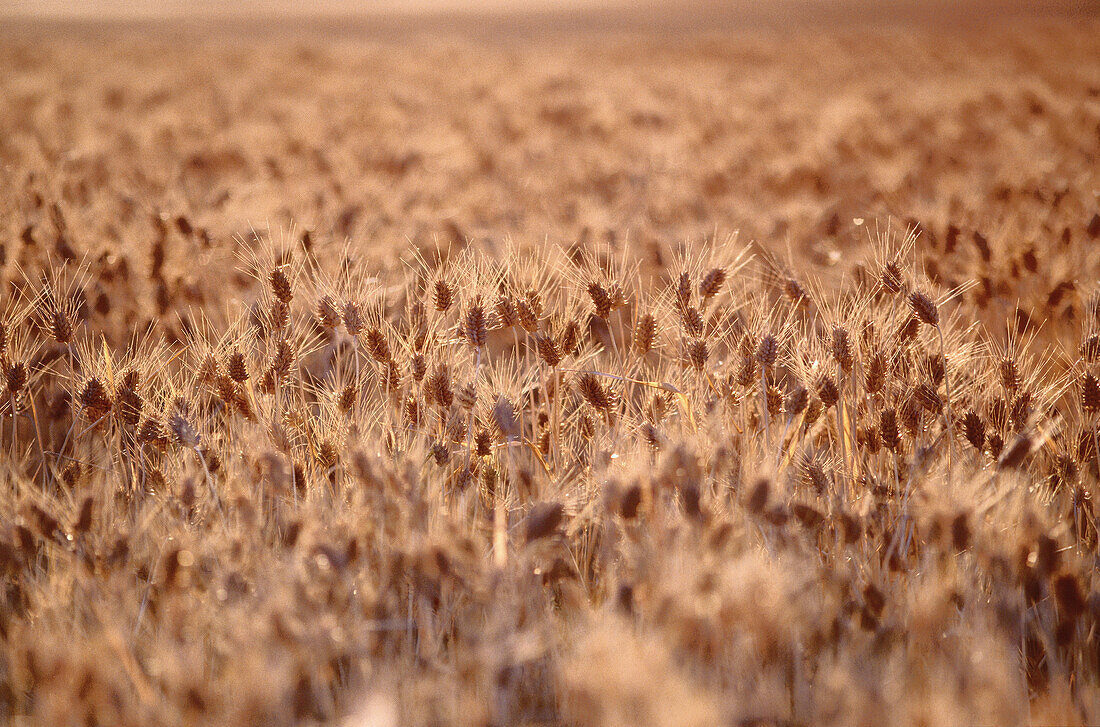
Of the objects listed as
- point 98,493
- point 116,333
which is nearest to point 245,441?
point 98,493

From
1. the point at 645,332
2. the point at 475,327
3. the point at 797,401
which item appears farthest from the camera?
the point at 645,332

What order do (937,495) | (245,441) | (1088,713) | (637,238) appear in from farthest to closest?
(637,238) < (245,441) < (937,495) < (1088,713)

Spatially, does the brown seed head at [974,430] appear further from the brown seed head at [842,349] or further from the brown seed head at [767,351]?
the brown seed head at [767,351]

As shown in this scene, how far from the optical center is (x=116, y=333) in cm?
305

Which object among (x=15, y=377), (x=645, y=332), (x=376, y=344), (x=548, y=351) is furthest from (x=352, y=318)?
(x=15, y=377)

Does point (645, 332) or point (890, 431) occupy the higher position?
point (645, 332)

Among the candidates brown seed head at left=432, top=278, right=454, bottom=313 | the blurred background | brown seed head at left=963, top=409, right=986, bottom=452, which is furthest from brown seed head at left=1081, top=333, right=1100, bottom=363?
the blurred background

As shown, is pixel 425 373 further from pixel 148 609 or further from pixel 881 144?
pixel 881 144

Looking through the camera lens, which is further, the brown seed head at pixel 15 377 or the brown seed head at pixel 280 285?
the brown seed head at pixel 280 285

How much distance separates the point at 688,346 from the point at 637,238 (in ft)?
7.08

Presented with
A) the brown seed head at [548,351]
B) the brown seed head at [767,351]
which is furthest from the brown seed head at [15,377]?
the brown seed head at [767,351]

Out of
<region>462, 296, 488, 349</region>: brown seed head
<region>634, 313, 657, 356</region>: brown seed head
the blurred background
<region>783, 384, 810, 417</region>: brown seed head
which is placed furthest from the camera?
the blurred background

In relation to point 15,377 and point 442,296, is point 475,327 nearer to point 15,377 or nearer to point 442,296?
point 442,296

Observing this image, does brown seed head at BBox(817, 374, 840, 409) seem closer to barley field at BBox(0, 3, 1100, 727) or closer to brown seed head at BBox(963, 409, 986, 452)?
barley field at BBox(0, 3, 1100, 727)
